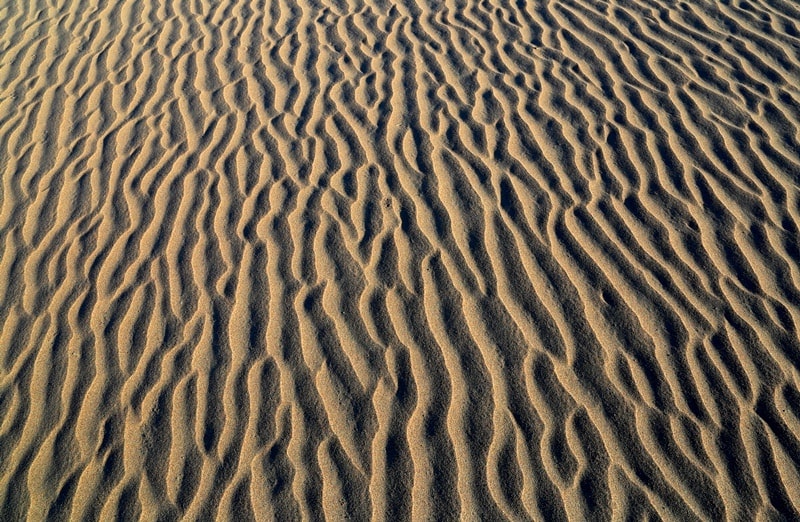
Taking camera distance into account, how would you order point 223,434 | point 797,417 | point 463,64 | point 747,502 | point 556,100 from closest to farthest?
point 747,502, point 797,417, point 223,434, point 556,100, point 463,64

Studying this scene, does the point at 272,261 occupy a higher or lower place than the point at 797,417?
lower

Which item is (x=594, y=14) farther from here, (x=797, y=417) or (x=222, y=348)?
(x=222, y=348)

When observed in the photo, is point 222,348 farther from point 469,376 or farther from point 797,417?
point 797,417

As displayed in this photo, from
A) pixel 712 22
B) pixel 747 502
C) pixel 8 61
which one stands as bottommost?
pixel 8 61

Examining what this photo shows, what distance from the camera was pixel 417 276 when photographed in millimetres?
3750

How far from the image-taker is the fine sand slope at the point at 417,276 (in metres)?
3.00

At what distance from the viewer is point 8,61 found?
6090 mm

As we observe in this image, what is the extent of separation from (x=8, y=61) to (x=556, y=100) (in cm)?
506

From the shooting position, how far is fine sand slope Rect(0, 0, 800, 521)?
9.85 ft

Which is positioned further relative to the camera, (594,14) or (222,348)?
(594,14)

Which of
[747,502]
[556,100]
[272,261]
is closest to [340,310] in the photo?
[272,261]

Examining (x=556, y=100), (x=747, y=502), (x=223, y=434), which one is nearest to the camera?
(x=747, y=502)

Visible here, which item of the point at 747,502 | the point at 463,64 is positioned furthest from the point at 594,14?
the point at 747,502

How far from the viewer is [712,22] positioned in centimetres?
551
